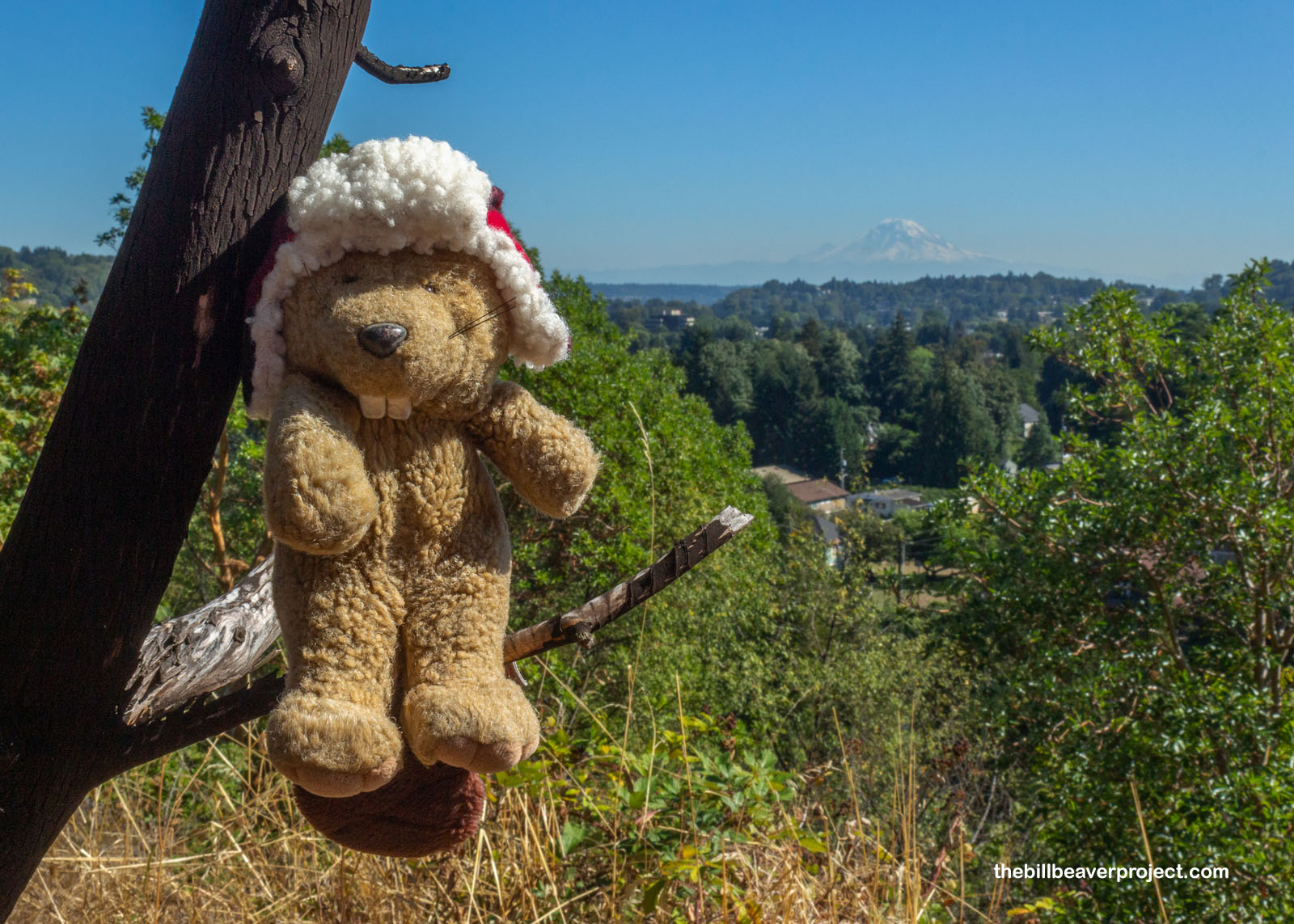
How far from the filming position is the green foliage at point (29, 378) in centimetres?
638

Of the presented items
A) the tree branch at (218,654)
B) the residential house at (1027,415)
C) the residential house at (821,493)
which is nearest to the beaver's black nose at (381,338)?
the tree branch at (218,654)

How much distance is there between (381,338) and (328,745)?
0.46m

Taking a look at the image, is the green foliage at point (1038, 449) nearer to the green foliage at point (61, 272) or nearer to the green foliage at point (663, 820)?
the green foliage at point (61, 272)

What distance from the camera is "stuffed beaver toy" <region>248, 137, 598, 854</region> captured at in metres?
1.05

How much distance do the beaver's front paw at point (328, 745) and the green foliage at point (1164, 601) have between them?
13.1 ft

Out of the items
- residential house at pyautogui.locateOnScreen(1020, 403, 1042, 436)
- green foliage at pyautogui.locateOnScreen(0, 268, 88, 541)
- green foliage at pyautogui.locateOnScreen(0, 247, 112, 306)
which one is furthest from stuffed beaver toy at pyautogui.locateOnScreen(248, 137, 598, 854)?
residential house at pyautogui.locateOnScreen(1020, 403, 1042, 436)

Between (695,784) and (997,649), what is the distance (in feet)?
43.7

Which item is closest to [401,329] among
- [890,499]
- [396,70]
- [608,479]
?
[396,70]

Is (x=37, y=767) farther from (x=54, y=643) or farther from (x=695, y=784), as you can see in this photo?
(x=695, y=784)

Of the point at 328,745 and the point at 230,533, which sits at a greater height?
the point at 328,745

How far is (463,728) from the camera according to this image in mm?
1086

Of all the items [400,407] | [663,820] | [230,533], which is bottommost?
[230,533]

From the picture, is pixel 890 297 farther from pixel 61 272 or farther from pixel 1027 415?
pixel 61 272

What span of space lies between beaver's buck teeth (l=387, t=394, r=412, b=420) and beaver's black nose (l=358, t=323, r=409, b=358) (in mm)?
66
